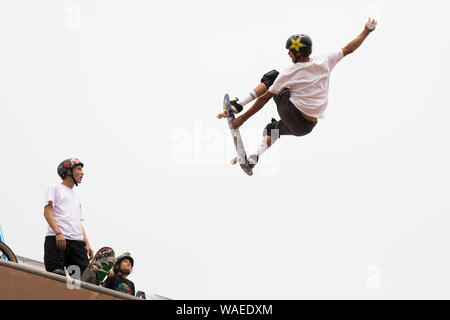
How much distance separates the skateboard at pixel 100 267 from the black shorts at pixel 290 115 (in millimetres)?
3153

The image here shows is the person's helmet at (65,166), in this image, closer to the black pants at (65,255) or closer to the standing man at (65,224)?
the standing man at (65,224)

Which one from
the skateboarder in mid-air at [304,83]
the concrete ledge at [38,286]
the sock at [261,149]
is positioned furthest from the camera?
the sock at [261,149]

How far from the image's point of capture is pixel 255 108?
37.6 ft

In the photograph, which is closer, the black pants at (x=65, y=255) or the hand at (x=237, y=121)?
the black pants at (x=65, y=255)

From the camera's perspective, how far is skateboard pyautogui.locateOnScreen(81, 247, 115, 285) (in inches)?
409

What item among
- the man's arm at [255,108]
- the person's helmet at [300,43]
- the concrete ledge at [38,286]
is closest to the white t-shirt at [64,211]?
the concrete ledge at [38,286]

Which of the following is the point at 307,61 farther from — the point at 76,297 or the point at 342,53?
the point at 76,297

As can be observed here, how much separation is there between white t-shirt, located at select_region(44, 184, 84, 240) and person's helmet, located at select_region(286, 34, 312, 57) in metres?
3.72

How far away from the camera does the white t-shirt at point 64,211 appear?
10109 mm

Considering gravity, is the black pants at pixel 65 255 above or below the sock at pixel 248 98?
below
